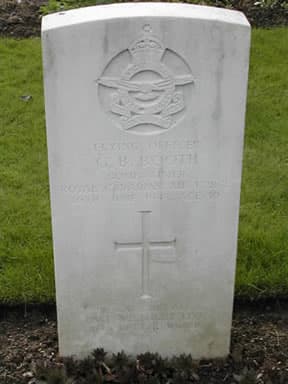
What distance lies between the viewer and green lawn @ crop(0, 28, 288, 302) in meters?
4.44

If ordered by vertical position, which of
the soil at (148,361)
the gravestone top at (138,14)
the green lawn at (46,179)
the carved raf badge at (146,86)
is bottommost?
the soil at (148,361)

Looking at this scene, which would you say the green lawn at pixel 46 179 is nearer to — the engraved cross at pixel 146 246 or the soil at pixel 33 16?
the soil at pixel 33 16

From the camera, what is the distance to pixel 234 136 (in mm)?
3416

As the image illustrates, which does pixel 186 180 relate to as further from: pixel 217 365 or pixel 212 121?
pixel 217 365

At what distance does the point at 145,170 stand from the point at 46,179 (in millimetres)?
2296

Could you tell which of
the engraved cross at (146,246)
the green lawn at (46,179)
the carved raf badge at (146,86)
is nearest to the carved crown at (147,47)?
the carved raf badge at (146,86)

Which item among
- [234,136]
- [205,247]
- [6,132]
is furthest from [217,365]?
[6,132]

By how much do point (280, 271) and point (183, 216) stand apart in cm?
113

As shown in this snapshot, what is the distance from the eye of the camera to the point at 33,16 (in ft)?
27.6

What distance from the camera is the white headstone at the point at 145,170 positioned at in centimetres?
321

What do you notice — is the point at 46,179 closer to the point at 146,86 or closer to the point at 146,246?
the point at 146,246

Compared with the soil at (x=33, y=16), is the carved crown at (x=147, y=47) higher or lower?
lower

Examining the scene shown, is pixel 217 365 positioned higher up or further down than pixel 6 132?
further down

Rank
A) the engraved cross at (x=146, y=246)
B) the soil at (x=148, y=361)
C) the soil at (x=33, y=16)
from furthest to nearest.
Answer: the soil at (x=33, y=16)
the soil at (x=148, y=361)
the engraved cross at (x=146, y=246)
